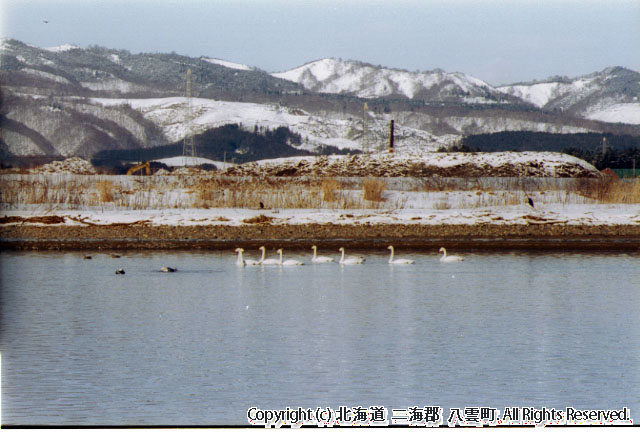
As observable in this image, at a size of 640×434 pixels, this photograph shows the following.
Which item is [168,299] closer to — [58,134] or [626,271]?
[626,271]

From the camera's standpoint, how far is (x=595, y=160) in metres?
98.5

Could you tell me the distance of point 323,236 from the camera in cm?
3127

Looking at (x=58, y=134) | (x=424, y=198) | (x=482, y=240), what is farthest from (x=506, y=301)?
(x=58, y=134)

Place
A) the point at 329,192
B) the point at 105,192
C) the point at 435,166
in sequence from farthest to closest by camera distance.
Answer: the point at 435,166 < the point at 105,192 < the point at 329,192

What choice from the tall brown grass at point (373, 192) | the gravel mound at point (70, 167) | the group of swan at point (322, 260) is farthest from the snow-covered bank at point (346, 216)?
the gravel mound at point (70, 167)

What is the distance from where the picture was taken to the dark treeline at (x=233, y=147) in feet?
522

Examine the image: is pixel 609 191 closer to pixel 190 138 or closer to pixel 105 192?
pixel 105 192

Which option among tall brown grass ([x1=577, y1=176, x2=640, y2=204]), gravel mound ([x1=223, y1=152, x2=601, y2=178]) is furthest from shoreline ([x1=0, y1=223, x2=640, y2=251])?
gravel mound ([x1=223, y1=152, x2=601, y2=178])

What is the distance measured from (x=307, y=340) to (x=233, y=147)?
15818 centimetres

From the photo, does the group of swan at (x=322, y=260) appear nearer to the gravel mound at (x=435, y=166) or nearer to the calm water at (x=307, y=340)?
the calm water at (x=307, y=340)

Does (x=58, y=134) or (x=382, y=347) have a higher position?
(x=58, y=134)

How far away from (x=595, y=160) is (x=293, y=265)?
79.4 meters

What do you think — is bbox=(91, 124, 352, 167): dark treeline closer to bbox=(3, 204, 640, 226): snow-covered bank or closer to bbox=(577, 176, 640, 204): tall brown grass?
bbox=(577, 176, 640, 204): tall brown grass

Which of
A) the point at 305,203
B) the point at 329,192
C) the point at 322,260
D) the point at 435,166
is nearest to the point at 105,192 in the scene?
the point at 305,203
